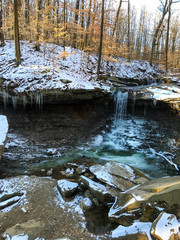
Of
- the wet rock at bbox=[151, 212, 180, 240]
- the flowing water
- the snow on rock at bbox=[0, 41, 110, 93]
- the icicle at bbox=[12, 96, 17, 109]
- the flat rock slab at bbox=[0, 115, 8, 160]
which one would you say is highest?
the snow on rock at bbox=[0, 41, 110, 93]

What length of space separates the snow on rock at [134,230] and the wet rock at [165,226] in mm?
179

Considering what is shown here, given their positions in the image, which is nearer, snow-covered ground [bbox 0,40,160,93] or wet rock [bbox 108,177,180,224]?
wet rock [bbox 108,177,180,224]

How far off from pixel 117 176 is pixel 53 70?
768 cm

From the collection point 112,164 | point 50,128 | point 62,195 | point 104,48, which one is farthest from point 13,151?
point 104,48

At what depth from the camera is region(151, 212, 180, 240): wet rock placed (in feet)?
7.47

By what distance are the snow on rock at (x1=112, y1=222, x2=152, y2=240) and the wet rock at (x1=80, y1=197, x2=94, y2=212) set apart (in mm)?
824

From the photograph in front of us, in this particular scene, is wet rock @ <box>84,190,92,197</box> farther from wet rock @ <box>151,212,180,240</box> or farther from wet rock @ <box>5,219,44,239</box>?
wet rock @ <box>151,212,180,240</box>

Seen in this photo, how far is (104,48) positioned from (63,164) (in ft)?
31.5

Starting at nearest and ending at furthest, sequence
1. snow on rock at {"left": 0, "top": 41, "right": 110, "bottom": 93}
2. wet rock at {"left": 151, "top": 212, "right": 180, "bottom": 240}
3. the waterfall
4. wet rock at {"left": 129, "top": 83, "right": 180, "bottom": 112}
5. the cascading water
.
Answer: wet rock at {"left": 151, "top": 212, "right": 180, "bottom": 240} < snow on rock at {"left": 0, "top": 41, "right": 110, "bottom": 93} < wet rock at {"left": 129, "top": 83, "right": 180, "bottom": 112} < the cascading water < the waterfall

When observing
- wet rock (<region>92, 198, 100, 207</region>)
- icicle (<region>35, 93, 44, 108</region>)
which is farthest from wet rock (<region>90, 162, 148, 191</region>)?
icicle (<region>35, 93, 44, 108</region>)

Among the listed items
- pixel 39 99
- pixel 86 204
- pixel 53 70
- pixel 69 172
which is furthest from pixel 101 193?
pixel 53 70

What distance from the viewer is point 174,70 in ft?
66.8

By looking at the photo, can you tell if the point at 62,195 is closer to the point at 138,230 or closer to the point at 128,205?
the point at 128,205

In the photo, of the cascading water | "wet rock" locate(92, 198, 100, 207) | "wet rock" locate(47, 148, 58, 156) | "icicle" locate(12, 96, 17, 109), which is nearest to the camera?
"wet rock" locate(92, 198, 100, 207)
